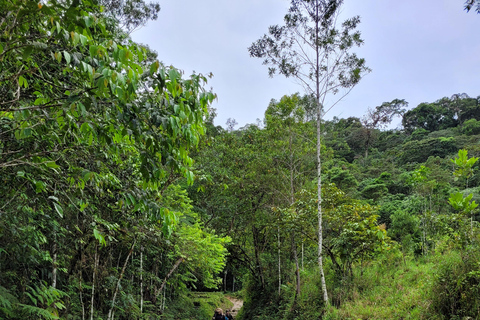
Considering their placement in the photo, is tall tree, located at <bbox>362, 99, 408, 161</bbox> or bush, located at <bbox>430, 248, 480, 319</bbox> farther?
tall tree, located at <bbox>362, 99, 408, 161</bbox>

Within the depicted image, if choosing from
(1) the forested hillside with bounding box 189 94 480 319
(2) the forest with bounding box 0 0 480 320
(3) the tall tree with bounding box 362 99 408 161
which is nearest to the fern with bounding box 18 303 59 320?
(2) the forest with bounding box 0 0 480 320

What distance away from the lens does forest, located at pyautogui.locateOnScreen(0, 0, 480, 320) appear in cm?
227

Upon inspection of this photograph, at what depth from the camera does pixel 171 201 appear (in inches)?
317

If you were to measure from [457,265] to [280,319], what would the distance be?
7518mm

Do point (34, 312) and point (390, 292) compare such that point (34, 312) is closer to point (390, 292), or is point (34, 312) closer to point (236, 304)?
point (390, 292)

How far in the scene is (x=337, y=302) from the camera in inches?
320

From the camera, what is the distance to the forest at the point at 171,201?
2.27 metres

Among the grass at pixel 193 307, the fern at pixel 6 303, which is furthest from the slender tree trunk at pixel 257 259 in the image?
the fern at pixel 6 303

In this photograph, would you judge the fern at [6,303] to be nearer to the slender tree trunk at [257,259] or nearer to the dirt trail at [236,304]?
Answer: the slender tree trunk at [257,259]

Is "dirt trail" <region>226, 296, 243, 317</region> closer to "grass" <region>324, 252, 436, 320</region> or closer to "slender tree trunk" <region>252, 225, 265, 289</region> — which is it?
"slender tree trunk" <region>252, 225, 265, 289</region>

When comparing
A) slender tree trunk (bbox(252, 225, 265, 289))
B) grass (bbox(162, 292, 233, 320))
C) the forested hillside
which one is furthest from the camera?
slender tree trunk (bbox(252, 225, 265, 289))

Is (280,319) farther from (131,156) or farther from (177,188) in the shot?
(131,156)

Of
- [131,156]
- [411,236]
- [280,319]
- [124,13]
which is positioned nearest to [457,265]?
[411,236]

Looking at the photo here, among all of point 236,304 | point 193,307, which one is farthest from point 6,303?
point 236,304
